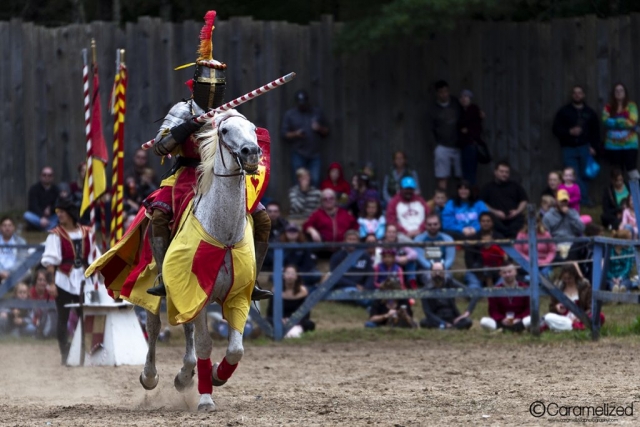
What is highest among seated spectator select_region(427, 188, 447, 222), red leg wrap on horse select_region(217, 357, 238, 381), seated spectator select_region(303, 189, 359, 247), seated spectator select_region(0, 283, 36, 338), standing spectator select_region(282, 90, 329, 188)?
standing spectator select_region(282, 90, 329, 188)

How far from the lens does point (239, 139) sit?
7.98 m

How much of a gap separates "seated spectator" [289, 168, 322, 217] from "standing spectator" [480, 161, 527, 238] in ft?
7.72

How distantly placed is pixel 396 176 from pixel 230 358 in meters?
8.97

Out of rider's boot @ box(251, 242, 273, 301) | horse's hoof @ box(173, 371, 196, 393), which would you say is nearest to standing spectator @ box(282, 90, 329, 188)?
rider's boot @ box(251, 242, 273, 301)

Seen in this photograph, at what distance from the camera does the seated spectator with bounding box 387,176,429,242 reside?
1563 centimetres

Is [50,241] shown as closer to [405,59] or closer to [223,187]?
[223,187]

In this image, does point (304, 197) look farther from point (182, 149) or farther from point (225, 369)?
point (225, 369)

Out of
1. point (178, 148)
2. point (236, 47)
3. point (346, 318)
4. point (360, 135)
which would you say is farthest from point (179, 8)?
point (178, 148)

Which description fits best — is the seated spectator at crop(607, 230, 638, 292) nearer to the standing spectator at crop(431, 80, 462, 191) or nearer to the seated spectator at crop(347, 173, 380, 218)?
the seated spectator at crop(347, 173, 380, 218)

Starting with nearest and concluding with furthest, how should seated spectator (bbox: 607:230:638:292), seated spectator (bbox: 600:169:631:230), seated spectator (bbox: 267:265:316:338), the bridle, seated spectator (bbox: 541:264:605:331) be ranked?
the bridle, seated spectator (bbox: 607:230:638:292), seated spectator (bbox: 541:264:605:331), seated spectator (bbox: 267:265:316:338), seated spectator (bbox: 600:169:631:230)

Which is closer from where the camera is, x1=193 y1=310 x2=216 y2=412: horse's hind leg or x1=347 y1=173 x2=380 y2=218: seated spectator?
x1=193 y1=310 x2=216 y2=412: horse's hind leg

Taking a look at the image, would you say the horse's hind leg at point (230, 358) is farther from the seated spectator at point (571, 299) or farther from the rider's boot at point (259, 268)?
the seated spectator at point (571, 299)

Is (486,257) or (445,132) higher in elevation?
(445,132)

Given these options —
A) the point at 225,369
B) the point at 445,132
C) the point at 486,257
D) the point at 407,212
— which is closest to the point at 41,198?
the point at 407,212
